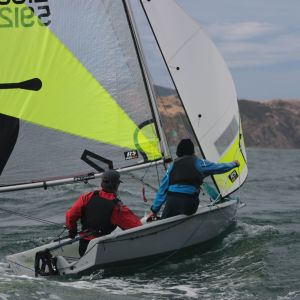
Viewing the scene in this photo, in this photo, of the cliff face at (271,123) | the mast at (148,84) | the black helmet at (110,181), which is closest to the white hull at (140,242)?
the black helmet at (110,181)

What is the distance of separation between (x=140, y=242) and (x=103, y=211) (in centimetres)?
47

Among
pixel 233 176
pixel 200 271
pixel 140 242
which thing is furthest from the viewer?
pixel 233 176

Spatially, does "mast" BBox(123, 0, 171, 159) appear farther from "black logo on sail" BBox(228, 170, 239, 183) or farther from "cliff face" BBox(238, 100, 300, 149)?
"cliff face" BBox(238, 100, 300, 149)

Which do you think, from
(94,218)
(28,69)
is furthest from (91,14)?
(94,218)

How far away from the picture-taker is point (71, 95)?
686 centimetres

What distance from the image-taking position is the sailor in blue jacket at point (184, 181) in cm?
635

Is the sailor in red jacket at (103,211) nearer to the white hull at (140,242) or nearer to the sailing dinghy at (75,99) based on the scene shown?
the white hull at (140,242)

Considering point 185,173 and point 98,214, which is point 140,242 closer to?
point 98,214

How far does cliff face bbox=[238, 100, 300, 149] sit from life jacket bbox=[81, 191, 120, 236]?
5376 cm

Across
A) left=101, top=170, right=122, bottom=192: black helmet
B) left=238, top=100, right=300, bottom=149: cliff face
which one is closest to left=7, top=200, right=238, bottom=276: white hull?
left=101, top=170, right=122, bottom=192: black helmet

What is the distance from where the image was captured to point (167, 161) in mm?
6828

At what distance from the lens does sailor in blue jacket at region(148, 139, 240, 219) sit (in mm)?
6349

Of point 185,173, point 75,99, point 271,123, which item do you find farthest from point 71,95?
point 271,123

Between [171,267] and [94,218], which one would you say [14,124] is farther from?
[171,267]
